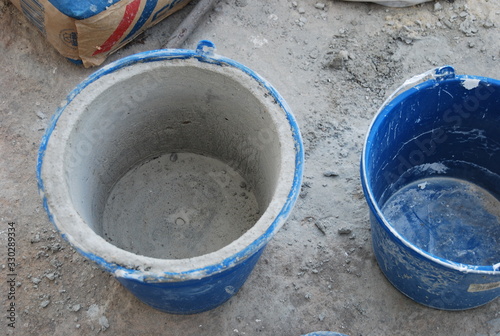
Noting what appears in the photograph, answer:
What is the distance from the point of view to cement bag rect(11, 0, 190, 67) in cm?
290

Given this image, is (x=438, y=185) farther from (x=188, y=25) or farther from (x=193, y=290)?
(x=188, y=25)

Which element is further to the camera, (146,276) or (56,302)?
(56,302)

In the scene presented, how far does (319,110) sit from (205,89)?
2.98ft

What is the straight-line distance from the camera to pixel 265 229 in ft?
6.52

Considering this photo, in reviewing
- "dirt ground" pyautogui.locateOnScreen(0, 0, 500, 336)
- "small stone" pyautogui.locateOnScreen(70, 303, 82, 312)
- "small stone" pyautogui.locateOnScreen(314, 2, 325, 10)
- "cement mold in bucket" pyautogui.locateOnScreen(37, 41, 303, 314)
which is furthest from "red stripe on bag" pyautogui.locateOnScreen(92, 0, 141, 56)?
"small stone" pyautogui.locateOnScreen(70, 303, 82, 312)

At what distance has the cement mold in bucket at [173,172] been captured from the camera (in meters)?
1.97

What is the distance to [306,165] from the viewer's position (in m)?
3.01

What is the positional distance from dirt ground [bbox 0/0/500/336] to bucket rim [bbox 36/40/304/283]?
75cm

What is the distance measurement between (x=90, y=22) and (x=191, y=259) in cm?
169

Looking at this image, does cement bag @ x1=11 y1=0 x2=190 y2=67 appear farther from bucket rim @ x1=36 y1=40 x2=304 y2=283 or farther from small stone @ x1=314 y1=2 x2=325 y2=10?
small stone @ x1=314 y1=2 x2=325 y2=10

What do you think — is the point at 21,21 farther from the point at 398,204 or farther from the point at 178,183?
the point at 398,204

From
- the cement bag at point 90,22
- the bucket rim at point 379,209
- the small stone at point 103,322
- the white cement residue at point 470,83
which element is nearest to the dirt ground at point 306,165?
the small stone at point 103,322

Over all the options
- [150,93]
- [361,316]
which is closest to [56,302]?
[150,93]

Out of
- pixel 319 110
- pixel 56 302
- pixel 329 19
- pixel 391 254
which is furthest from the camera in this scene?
pixel 329 19
